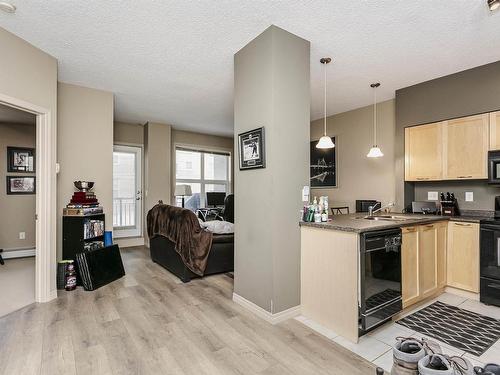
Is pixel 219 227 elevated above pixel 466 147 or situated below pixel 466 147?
below

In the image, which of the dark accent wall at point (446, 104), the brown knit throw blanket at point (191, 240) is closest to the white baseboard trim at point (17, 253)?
the brown knit throw blanket at point (191, 240)

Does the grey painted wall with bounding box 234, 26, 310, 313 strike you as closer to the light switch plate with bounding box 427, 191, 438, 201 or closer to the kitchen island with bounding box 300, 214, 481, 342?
the kitchen island with bounding box 300, 214, 481, 342

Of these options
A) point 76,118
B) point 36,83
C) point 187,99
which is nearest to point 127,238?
point 76,118

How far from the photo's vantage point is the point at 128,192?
6.18 m

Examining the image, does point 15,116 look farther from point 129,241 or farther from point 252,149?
point 252,149

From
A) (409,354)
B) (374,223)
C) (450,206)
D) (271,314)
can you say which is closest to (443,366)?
(409,354)

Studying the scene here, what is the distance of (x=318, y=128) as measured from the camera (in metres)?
5.72

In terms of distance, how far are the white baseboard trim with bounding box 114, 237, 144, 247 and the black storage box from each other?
7.17 ft

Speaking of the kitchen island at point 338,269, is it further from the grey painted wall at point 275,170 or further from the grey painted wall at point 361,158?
the grey painted wall at point 361,158

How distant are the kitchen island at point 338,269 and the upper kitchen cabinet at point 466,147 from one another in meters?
0.97

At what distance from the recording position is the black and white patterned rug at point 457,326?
2.15m

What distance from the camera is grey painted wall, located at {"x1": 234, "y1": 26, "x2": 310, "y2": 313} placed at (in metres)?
2.49

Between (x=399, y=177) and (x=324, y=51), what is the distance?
229 centimetres

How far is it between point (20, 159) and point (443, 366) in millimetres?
6783
